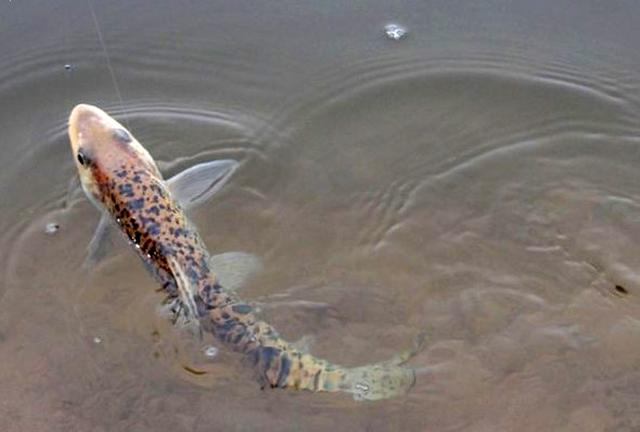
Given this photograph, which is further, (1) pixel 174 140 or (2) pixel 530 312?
(1) pixel 174 140

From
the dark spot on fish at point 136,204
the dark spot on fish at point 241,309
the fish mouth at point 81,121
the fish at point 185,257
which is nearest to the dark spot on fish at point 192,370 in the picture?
the fish at point 185,257

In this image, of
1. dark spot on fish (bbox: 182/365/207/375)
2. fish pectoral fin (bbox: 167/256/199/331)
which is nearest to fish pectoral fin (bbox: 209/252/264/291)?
fish pectoral fin (bbox: 167/256/199/331)

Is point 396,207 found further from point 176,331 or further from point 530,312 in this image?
point 176,331

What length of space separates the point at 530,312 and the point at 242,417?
1329mm

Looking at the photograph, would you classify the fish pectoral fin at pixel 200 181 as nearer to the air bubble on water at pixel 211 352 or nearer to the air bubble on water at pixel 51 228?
the air bubble on water at pixel 51 228

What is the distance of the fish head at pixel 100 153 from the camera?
4.37 metres

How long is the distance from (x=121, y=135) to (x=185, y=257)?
2.55 feet

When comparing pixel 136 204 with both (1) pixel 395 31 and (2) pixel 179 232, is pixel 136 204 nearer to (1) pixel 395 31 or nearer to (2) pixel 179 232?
(2) pixel 179 232

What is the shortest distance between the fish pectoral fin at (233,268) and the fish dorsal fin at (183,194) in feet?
1.28

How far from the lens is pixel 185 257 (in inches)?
160

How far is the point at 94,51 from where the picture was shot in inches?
214

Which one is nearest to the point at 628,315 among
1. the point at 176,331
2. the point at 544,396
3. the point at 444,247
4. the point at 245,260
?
the point at 544,396

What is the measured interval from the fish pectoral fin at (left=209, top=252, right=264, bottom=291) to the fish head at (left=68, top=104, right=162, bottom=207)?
21.0 inches

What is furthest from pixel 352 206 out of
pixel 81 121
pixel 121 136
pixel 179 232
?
pixel 81 121
